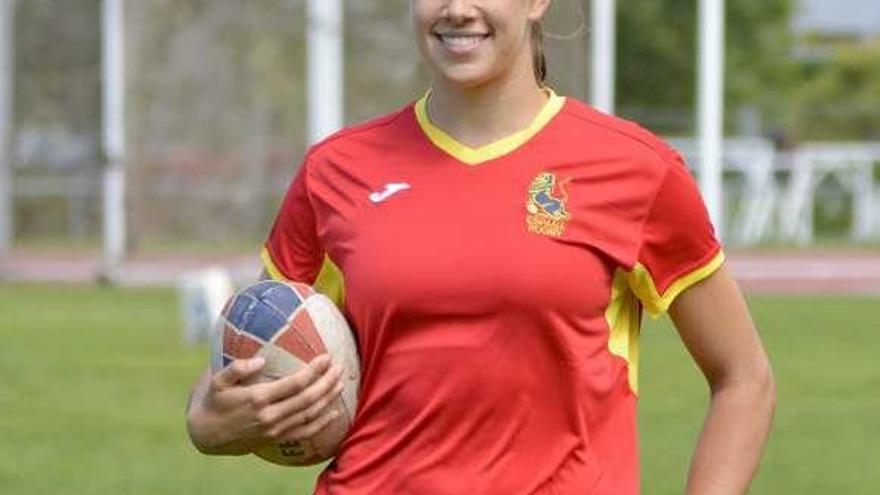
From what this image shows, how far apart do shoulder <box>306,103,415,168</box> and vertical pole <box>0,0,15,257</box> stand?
2902 centimetres

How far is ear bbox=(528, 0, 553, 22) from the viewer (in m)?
4.46

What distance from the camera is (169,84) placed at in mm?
33875

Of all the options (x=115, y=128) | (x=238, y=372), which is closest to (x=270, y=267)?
(x=238, y=372)

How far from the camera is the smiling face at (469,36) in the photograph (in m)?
4.32

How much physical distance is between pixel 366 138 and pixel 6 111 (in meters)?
29.8

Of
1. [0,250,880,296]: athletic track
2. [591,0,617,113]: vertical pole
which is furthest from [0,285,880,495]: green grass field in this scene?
[591,0,617,113]: vertical pole

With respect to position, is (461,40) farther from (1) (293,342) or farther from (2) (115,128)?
(2) (115,128)

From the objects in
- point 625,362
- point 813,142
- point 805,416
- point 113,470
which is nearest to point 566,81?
point 805,416

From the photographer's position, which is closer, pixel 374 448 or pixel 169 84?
pixel 374 448

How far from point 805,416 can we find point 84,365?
18.9ft

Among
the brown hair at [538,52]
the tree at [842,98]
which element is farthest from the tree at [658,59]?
the brown hair at [538,52]

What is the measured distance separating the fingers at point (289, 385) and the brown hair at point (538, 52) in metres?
0.63

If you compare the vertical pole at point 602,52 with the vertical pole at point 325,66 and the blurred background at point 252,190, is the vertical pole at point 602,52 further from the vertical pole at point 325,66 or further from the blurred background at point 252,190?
the vertical pole at point 325,66

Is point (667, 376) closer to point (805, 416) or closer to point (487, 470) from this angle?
point (805, 416)
